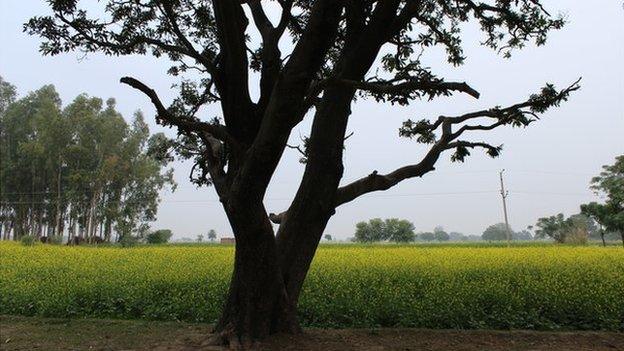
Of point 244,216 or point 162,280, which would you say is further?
point 162,280

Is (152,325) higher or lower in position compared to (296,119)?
lower

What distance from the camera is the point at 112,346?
590cm

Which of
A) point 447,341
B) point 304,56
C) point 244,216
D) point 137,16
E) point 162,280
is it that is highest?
point 137,16

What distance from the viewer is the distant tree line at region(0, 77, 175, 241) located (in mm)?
34875

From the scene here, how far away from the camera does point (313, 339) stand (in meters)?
5.84

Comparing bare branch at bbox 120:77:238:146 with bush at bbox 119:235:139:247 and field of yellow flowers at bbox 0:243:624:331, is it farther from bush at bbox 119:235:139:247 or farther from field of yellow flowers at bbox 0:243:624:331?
bush at bbox 119:235:139:247

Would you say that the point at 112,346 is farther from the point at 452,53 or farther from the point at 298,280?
the point at 452,53

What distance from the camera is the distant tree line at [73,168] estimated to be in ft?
114

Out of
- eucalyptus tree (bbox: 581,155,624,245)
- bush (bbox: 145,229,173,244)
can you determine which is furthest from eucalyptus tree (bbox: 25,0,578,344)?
bush (bbox: 145,229,173,244)

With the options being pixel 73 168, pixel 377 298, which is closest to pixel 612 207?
pixel 377 298

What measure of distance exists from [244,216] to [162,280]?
5.45m

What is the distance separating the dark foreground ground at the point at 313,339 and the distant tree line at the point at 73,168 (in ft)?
93.1

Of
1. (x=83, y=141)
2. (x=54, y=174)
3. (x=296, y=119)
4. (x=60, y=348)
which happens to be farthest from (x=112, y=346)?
(x=54, y=174)

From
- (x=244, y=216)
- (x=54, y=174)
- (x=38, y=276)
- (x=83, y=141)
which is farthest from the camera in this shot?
(x=54, y=174)
